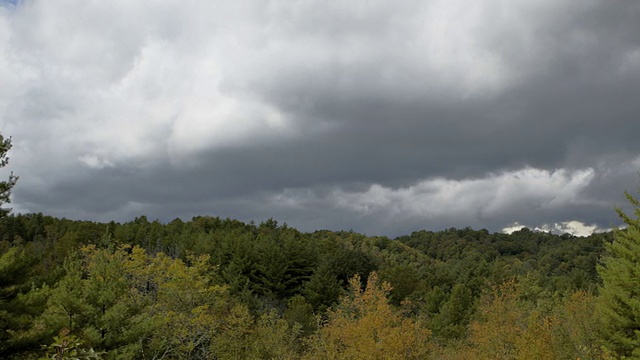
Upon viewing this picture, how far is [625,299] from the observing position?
33.1m

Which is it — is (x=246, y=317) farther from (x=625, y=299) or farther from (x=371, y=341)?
(x=625, y=299)

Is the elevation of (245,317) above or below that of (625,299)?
Answer: below

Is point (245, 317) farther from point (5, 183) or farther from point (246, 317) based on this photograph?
point (5, 183)

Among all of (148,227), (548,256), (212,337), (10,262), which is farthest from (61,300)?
(548,256)

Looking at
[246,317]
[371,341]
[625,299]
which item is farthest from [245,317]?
[625,299]

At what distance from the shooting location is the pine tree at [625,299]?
32625mm

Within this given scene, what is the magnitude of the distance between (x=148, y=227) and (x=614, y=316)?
350 ft

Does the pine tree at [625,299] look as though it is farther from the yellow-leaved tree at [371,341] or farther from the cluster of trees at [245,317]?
the yellow-leaved tree at [371,341]

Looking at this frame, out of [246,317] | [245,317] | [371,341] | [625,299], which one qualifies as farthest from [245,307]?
[625,299]

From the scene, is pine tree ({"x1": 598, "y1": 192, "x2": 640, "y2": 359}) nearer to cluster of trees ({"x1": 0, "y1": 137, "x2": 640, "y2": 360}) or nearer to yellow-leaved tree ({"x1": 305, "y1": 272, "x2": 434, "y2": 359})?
cluster of trees ({"x1": 0, "y1": 137, "x2": 640, "y2": 360})

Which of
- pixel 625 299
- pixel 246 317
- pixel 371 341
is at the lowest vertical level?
pixel 371 341

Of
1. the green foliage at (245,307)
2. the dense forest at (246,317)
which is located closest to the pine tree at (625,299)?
the dense forest at (246,317)

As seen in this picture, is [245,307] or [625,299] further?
[245,307]

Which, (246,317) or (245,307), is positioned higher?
(245,307)
